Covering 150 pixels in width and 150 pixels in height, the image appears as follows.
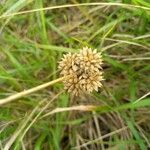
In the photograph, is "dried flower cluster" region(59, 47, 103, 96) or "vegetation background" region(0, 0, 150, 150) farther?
"vegetation background" region(0, 0, 150, 150)

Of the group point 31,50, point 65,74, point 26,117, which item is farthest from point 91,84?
point 31,50

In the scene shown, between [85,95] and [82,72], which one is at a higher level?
[82,72]

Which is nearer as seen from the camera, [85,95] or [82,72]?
[82,72]

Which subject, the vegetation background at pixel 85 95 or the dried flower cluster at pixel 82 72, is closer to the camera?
the dried flower cluster at pixel 82 72
